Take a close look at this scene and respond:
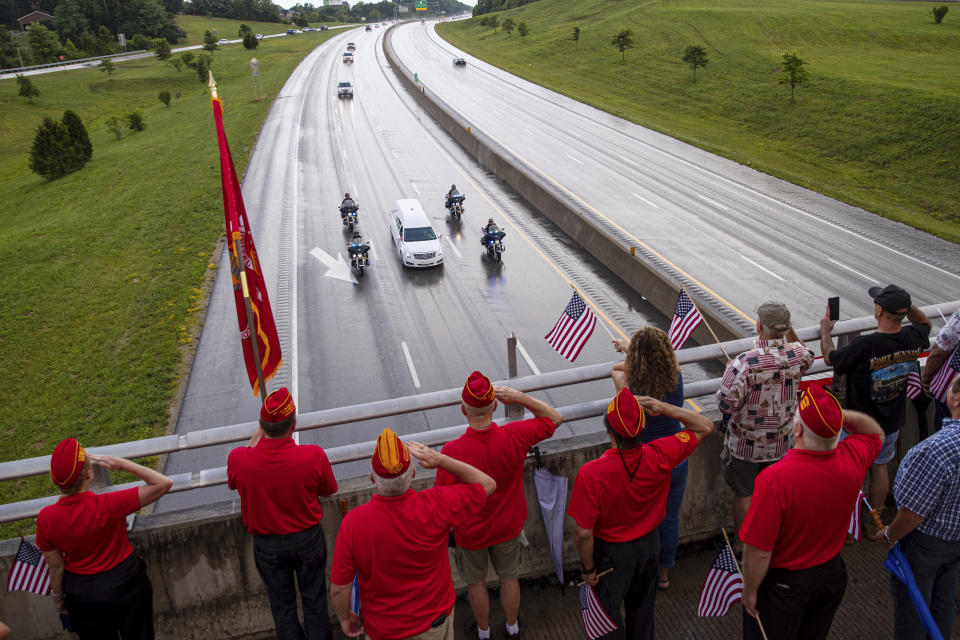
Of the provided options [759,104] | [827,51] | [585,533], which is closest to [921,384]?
[585,533]

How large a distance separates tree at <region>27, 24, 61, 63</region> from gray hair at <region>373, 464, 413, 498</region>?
11830cm

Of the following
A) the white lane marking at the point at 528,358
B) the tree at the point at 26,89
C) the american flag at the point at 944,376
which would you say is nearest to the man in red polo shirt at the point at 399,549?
the american flag at the point at 944,376

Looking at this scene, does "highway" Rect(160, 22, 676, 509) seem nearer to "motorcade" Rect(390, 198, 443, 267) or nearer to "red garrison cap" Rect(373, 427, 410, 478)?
"motorcade" Rect(390, 198, 443, 267)

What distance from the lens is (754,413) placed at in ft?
16.5

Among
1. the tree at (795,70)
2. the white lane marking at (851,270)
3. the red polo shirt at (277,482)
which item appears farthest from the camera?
the tree at (795,70)

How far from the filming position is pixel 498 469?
438 centimetres

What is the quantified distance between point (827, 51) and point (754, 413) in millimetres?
64180

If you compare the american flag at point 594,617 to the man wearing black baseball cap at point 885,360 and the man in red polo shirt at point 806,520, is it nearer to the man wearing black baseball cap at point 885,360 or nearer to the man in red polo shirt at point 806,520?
the man in red polo shirt at point 806,520

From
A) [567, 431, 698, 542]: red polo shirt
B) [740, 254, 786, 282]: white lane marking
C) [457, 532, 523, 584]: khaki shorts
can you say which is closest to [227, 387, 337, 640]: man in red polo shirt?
[457, 532, 523, 584]: khaki shorts

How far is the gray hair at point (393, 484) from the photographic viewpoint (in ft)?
11.6

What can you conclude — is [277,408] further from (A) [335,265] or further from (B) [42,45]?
(B) [42,45]

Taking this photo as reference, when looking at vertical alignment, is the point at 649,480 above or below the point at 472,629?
above

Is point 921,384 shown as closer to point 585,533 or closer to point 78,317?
point 585,533

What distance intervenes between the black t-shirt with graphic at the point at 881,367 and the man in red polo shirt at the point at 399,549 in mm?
3232
